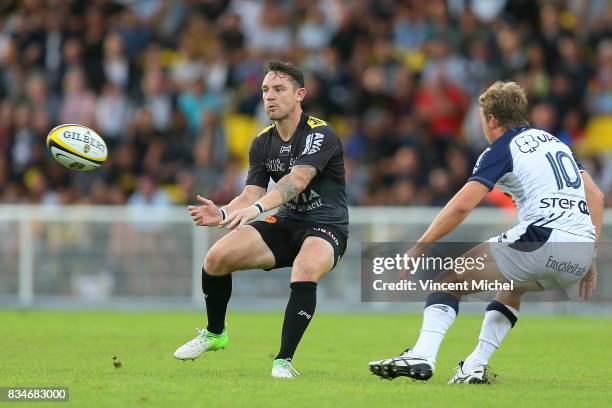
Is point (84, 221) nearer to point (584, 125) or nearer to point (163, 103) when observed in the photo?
point (163, 103)

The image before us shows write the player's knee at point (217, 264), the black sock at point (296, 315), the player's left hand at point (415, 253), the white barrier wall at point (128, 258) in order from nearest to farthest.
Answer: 1. the player's left hand at point (415, 253)
2. the black sock at point (296, 315)
3. the player's knee at point (217, 264)
4. the white barrier wall at point (128, 258)

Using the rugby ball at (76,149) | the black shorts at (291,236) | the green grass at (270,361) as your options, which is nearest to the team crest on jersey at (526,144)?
the green grass at (270,361)

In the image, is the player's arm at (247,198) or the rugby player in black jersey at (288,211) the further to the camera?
the player's arm at (247,198)

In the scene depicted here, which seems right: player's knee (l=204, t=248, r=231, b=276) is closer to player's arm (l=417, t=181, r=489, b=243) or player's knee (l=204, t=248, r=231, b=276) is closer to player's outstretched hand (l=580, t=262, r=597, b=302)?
player's arm (l=417, t=181, r=489, b=243)

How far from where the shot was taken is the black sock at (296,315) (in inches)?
341

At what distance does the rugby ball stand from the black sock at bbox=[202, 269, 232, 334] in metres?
1.57

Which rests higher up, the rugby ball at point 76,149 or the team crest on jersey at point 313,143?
the rugby ball at point 76,149

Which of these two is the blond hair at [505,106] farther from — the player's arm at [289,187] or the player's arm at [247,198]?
the player's arm at [247,198]

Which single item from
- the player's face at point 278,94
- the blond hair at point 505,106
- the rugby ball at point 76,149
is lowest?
the blond hair at point 505,106

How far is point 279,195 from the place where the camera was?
8.89m

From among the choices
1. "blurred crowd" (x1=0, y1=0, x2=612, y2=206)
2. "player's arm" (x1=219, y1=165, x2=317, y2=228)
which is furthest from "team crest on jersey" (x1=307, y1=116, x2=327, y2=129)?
"blurred crowd" (x1=0, y1=0, x2=612, y2=206)

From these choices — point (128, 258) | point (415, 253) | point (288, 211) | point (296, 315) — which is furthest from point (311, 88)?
point (415, 253)

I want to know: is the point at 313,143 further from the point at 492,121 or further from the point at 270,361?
the point at 270,361

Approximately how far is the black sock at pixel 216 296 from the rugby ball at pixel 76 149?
61.8 inches
